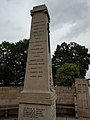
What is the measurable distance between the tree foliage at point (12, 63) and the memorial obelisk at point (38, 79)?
66.8 feet

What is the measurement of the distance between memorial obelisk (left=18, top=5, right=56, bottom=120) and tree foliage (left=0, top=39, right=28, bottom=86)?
20.4m

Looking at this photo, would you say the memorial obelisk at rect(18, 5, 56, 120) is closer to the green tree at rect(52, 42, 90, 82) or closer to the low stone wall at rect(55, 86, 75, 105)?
the low stone wall at rect(55, 86, 75, 105)

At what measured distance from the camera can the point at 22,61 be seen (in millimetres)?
26016

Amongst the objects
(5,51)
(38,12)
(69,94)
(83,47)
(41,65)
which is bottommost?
(69,94)

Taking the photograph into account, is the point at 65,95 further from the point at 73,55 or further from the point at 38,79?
the point at 73,55

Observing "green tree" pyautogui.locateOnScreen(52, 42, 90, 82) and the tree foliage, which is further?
"green tree" pyautogui.locateOnScreen(52, 42, 90, 82)

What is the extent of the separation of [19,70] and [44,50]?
21.2 meters

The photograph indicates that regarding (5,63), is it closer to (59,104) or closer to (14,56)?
(14,56)

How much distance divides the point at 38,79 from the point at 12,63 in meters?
21.0

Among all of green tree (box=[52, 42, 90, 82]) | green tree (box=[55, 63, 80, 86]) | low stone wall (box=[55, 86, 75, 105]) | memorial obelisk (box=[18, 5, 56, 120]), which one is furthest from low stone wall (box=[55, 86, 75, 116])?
green tree (box=[52, 42, 90, 82])

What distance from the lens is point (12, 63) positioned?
2544cm

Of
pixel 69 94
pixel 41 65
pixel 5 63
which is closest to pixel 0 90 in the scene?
pixel 69 94

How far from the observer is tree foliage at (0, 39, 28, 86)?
24969 millimetres

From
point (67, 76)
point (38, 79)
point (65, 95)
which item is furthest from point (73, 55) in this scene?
point (38, 79)
